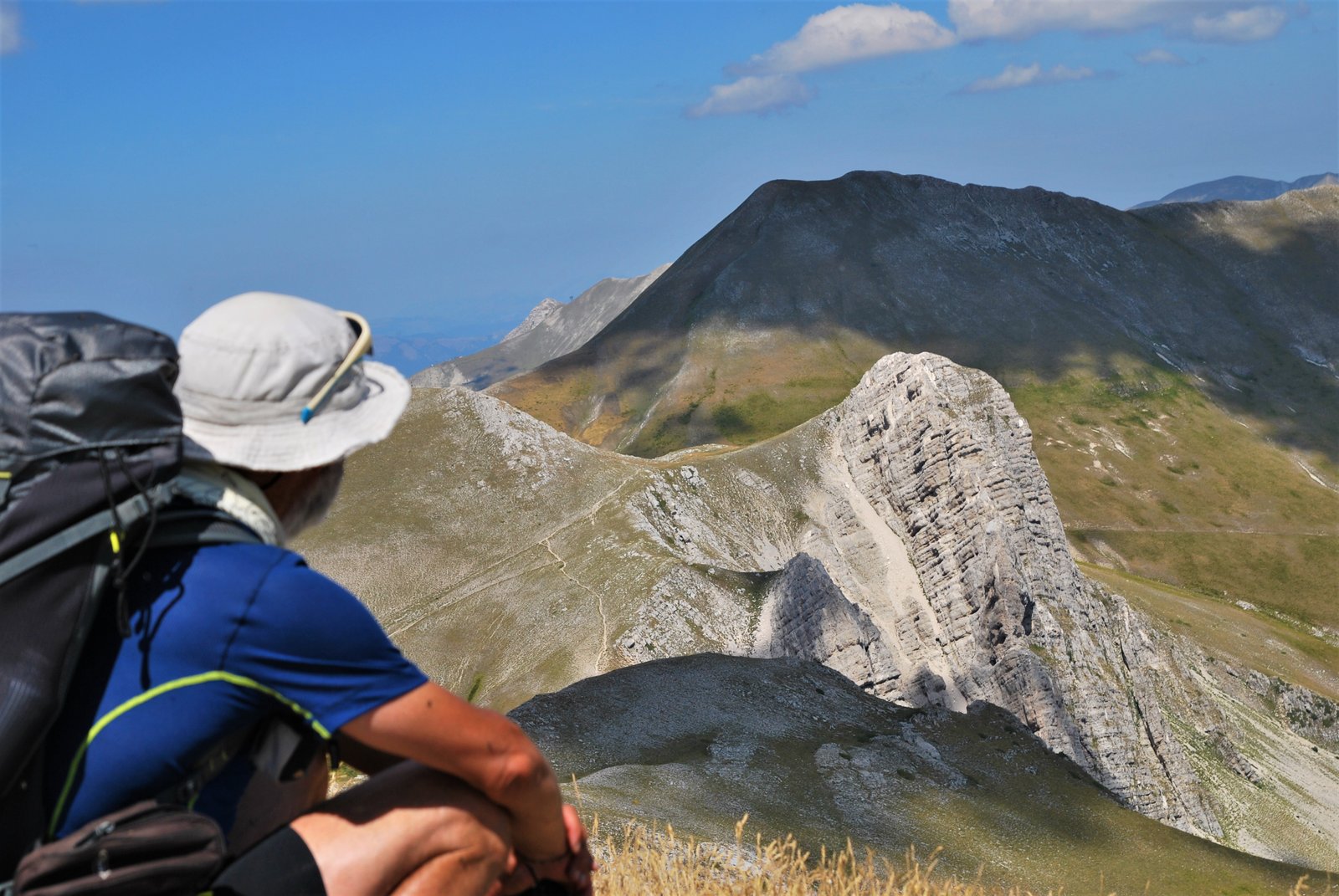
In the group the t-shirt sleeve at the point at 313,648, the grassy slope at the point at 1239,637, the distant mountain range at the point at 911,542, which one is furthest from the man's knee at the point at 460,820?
the grassy slope at the point at 1239,637

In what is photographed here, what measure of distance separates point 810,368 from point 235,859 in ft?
501

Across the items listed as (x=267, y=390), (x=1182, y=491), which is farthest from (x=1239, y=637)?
(x=267, y=390)

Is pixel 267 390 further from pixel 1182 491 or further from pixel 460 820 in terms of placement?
pixel 1182 491

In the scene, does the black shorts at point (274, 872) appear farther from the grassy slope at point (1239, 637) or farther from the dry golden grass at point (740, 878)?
the grassy slope at point (1239, 637)

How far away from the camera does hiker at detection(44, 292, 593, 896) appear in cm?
425

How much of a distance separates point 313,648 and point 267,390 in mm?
1231

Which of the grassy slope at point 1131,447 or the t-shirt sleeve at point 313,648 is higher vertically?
the t-shirt sleeve at point 313,648

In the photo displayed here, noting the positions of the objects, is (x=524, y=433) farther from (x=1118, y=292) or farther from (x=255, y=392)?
(x=1118, y=292)

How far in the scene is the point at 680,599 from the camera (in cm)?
4528

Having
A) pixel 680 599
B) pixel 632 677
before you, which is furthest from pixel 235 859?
pixel 680 599

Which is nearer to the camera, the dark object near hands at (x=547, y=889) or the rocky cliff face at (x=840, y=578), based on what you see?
the dark object near hands at (x=547, y=889)

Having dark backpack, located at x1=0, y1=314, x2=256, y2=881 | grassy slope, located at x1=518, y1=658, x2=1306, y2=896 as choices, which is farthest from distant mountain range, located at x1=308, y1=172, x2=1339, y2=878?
dark backpack, located at x1=0, y1=314, x2=256, y2=881

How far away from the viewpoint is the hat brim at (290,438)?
4754 mm

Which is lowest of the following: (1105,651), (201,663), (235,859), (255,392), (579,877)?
(1105,651)
